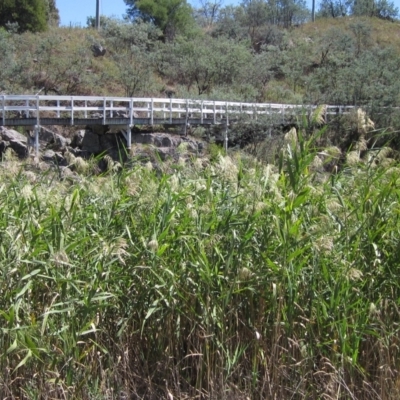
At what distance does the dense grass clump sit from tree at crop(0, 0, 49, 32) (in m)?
39.7

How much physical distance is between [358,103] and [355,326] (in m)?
30.0

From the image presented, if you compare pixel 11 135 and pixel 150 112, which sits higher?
pixel 150 112

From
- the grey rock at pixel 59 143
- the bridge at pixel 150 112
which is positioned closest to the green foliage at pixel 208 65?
the bridge at pixel 150 112

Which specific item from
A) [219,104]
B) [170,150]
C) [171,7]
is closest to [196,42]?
[171,7]

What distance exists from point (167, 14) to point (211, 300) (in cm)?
4909

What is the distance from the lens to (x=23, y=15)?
138 ft

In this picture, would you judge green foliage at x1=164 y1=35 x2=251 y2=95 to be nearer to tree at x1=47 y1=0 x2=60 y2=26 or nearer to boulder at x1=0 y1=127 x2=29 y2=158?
tree at x1=47 y1=0 x2=60 y2=26

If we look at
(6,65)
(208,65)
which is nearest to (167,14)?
(208,65)

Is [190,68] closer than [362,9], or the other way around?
[190,68]

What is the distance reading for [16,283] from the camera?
3855 millimetres

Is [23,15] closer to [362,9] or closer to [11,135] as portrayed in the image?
[11,135]

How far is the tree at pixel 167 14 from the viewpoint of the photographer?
1986 inches

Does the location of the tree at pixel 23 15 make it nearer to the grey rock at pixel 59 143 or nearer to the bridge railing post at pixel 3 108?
the grey rock at pixel 59 143

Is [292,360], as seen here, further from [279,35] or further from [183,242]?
[279,35]
